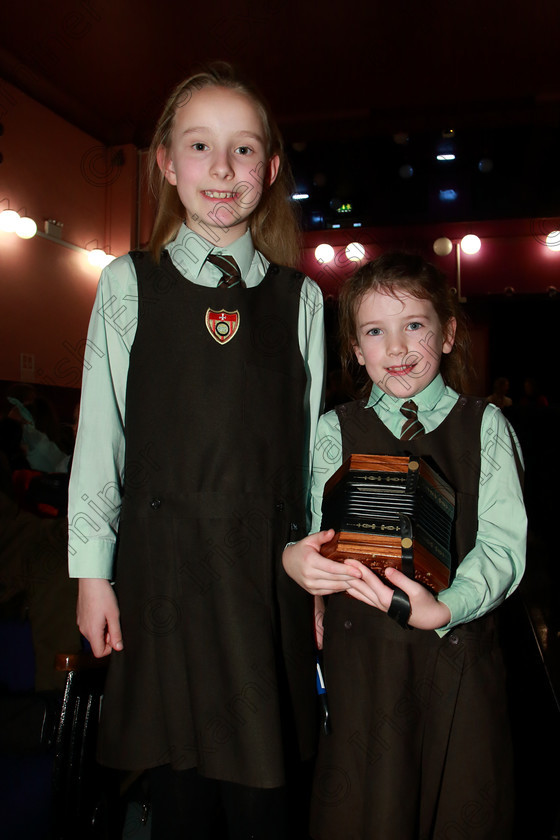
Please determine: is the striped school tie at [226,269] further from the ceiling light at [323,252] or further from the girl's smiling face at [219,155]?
the ceiling light at [323,252]

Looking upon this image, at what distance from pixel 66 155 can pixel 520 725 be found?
522cm

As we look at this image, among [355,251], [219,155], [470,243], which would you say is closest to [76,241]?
[355,251]

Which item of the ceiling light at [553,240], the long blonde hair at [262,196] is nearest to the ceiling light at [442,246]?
the ceiling light at [553,240]

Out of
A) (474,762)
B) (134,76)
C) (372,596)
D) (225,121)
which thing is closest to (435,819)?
(474,762)

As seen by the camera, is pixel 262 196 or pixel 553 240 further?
pixel 553 240

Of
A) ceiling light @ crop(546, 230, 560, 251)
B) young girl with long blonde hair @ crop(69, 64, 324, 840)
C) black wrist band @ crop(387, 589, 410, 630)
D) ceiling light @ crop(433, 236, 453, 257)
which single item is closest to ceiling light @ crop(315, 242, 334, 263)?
ceiling light @ crop(433, 236, 453, 257)

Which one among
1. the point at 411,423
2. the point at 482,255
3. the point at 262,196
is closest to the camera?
the point at 411,423

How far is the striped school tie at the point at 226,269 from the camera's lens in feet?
3.49

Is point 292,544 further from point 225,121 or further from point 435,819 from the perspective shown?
point 225,121

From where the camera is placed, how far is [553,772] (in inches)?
76.9

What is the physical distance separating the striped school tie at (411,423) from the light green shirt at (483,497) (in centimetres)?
1

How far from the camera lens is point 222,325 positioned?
1033 millimetres

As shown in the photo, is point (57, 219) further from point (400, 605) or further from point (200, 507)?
point (400, 605)

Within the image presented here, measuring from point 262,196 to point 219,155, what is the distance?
0.62 ft
